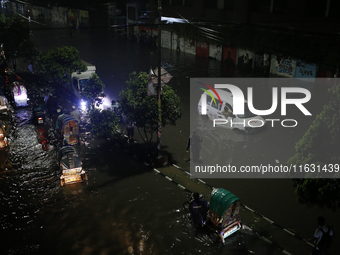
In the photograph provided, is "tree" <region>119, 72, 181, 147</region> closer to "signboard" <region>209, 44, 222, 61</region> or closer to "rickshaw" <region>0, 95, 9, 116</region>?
"rickshaw" <region>0, 95, 9, 116</region>

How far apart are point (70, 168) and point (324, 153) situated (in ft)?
29.2

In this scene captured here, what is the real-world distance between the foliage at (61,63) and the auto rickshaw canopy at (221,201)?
16249mm

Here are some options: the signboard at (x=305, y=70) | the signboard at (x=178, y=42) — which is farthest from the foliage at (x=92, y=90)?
the signboard at (x=178, y=42)

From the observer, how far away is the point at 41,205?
10.8 meters

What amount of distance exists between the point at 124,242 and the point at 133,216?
4.04 feet

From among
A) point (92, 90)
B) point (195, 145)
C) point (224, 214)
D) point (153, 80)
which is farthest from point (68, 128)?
point (224, 214)

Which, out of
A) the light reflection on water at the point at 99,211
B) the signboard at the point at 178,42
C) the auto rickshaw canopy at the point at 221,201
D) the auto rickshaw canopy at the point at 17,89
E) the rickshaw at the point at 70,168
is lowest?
the light reflection on water at the point at 99,211

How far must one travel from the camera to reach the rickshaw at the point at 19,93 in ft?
67.1

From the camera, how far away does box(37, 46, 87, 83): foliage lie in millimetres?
21859

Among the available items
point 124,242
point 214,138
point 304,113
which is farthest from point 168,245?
point 304,113

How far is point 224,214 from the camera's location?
8.85 meters

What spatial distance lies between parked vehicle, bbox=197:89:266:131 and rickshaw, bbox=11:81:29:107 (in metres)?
12.1

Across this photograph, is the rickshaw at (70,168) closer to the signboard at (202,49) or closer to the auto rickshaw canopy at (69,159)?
the auto rickshaw canopy at (69,159)

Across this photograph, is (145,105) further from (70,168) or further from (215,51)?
(215,51)
